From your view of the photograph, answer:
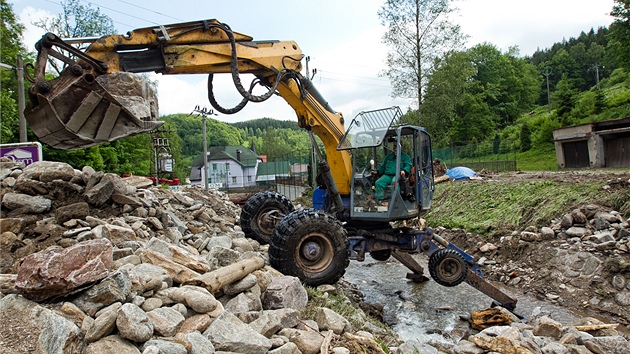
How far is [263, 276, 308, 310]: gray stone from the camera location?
14.9ft

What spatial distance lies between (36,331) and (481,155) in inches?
1015

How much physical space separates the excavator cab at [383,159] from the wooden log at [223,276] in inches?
110

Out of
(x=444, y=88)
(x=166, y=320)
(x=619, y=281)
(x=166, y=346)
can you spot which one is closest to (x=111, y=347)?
(x=166, y=346)

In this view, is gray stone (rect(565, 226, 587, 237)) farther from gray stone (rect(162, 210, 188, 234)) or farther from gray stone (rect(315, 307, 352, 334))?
gray stone (rect(162, 210, 188, 234))

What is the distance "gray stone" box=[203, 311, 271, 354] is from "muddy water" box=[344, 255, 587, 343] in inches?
124

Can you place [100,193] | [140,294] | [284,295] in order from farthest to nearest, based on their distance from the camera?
[100,193], [284,295], [140,294]

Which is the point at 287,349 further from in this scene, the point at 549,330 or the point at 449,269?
the point at 449,269

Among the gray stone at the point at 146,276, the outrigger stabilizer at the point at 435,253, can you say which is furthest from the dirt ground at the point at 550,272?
the gray stone at the point at 146,276

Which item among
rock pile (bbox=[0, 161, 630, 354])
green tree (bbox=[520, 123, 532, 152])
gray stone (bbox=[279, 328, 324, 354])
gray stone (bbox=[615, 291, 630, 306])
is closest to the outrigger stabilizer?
rock pile (bbox=[0, 161, 630, 354])

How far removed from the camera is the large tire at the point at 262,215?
8.01 metres

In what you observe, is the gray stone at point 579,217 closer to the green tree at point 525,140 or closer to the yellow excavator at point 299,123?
the yellow excavator at point 299,123

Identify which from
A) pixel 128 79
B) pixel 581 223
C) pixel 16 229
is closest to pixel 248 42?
pixel 128 79

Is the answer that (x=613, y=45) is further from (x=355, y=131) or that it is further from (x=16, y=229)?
(x=16, y=229)

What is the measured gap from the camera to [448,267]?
739 cm
